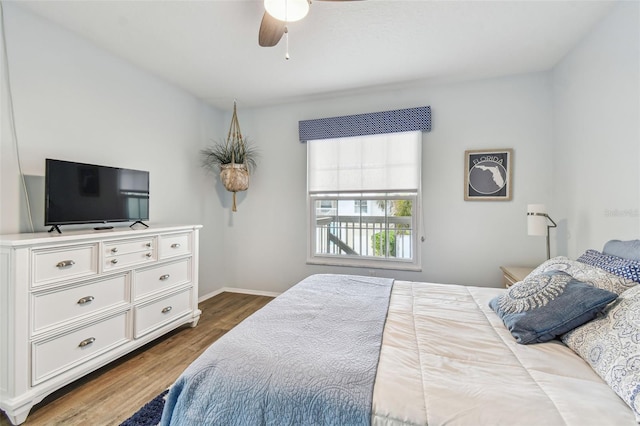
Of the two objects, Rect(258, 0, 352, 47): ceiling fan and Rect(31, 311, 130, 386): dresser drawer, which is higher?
Rect(258, 0, 352, 47): ceiling fan

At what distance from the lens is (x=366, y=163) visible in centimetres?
336

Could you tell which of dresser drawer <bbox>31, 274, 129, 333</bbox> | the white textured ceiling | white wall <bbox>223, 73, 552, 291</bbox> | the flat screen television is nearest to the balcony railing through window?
white wall <bbox>223, 73, 552, 291</bbox>

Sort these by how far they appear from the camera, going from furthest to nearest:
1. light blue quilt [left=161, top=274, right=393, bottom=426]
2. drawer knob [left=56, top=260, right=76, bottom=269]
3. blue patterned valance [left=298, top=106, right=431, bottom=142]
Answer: blue patterned valance [left=298, top=106, right=431, bottom=142], drawer knob [left=56, top=260, right=76, bottom=269], light blue quilt [left=161, top=274, right=393, bottom=426]

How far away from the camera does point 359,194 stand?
3.43 meters

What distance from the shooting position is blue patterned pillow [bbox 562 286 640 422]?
0.82m

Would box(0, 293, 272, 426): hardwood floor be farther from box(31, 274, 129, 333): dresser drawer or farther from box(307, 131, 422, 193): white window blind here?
box(307, 131, 422, 193): white window blind

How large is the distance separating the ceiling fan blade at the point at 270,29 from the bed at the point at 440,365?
5.54 feet

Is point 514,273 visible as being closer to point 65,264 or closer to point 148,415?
point 148,415

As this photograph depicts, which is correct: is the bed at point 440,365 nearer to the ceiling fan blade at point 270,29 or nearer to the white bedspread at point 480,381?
the white bedspread at point 480,381

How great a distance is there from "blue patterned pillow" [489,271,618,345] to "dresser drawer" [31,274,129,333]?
2548 mm

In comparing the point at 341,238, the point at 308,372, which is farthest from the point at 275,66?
the point at 308,372

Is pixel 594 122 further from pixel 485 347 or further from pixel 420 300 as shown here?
pixel 485 347

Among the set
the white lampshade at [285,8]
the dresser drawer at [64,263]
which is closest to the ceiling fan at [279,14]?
the white lampshade at [285,8]

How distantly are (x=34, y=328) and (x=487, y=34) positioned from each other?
12.3 ft
